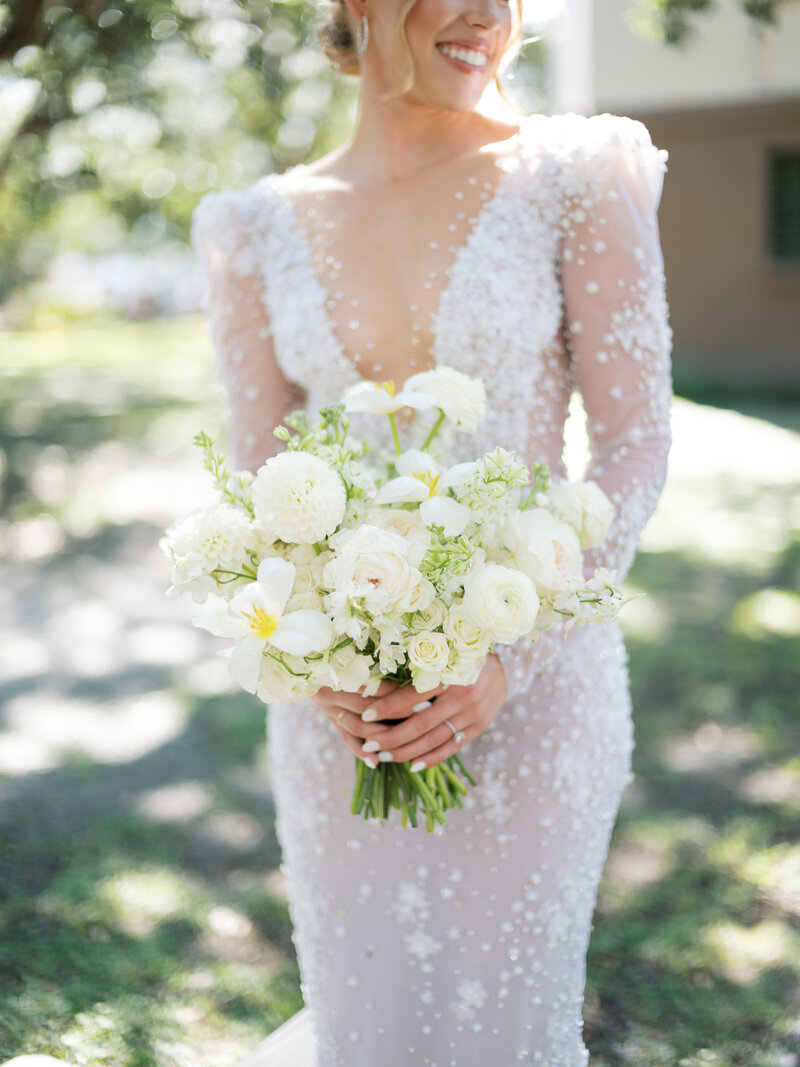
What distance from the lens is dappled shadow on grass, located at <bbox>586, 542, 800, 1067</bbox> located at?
3.34 metres

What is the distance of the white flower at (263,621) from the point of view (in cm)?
164

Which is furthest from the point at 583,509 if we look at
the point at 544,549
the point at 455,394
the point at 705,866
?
the point at 705,866

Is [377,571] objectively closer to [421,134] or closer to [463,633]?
[463,633]

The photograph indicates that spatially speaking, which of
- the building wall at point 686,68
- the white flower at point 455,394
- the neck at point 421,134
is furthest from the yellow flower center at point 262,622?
the building wall at point 686,68

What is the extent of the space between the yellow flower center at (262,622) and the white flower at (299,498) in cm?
12

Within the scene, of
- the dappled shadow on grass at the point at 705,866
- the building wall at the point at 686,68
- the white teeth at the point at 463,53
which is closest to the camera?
Answer: the white teeth at the point at 463,53

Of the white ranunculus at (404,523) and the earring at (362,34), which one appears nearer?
the white ranunculus at (404,523)

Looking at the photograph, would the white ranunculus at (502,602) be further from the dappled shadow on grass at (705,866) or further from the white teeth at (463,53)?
the dappled shadow on grass at (705,866)

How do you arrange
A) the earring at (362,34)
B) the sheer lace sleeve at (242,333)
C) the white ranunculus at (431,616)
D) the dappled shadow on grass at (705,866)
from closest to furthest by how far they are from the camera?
1. the white ranunculus at (431,616)
2. the earring at (362,34)
3. the sheer lace sleeve at (242,333)
4. the dappled shadow on grass at (705,866)

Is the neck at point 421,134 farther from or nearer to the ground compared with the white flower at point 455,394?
farther from the ground

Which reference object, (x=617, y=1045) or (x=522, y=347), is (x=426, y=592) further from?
(x=617, y=1045)

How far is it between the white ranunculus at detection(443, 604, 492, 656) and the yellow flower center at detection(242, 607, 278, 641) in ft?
0.84

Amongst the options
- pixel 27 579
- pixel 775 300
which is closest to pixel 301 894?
pixel 27 579

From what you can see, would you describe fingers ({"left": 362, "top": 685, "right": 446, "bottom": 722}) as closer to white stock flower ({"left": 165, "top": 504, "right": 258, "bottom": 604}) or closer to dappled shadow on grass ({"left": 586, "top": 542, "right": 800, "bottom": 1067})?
white stock flower ({"left": 165, "top": 504, "right": 258, "bottom": 604})
